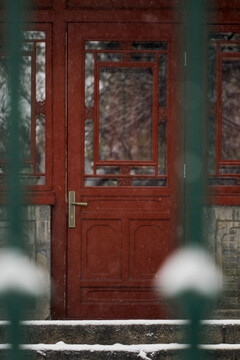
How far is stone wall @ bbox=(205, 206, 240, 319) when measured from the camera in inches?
161

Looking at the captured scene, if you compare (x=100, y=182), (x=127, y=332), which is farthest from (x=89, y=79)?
(x=127, y=332)

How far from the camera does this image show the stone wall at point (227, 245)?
13.4ft

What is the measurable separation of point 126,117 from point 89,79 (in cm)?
47

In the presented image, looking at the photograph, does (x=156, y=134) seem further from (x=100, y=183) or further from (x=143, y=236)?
(x=143, y=236)

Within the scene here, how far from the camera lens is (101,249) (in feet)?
13.5

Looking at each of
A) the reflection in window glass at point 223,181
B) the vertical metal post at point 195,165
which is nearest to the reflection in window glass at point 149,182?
the reflection in window glass at point 223,181

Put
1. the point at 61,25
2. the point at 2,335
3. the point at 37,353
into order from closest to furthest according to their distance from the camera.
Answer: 1. the point at 37,353
2. the point at 2,335
3. the point at 61,25

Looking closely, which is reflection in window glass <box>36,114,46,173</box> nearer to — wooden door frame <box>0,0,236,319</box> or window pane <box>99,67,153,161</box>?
wooden door frame <box>0,0,236,319</box>

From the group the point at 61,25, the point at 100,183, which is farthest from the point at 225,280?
the point at 61,25

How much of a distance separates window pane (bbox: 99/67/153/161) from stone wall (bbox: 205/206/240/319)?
822 mm

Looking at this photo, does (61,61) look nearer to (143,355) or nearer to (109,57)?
(109,57)

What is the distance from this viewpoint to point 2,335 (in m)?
2.93

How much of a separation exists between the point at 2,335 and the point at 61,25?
8.48 feet

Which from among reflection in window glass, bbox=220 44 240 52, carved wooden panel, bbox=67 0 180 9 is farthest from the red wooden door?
reflection in window glass, bbox=220 44 240 52
